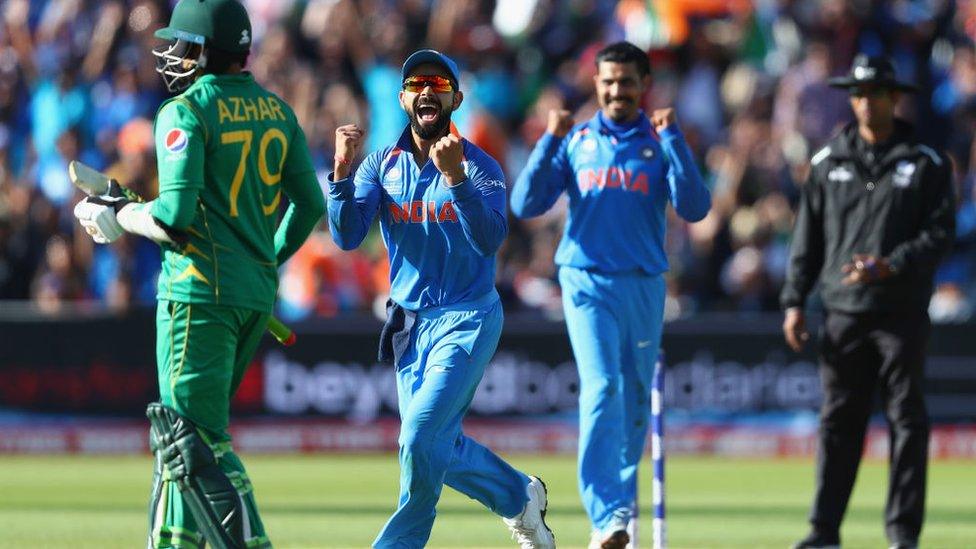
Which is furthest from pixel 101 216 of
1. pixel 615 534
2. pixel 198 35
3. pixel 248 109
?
pixel 615 534

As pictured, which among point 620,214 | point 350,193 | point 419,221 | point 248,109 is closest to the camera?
point 248,109

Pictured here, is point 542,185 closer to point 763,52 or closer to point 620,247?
point 620,247

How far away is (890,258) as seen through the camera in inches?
389

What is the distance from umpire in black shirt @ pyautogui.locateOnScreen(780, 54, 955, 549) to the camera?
32.5 ft

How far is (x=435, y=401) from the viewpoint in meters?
7.92

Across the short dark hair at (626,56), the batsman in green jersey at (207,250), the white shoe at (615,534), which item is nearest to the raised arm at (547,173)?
the short dark hair at (626,56)

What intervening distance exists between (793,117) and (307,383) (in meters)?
5.75

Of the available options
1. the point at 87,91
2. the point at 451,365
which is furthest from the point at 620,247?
the point at 87,91

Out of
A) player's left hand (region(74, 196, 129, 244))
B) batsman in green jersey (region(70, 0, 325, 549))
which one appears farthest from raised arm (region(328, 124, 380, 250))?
player's left hand (region(74, 196, 129, 244))

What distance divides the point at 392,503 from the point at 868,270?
5062mm

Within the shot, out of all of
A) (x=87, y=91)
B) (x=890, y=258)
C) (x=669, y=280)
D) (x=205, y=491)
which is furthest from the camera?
(x=87, y=91)

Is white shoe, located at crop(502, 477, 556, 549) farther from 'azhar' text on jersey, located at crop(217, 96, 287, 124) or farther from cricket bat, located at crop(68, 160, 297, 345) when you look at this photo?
cricket bat, located at crop(68, 160, 297, 345)

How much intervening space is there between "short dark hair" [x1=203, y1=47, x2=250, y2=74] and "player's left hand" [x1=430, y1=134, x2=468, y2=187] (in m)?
0.87

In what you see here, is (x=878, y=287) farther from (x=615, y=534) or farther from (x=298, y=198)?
(x=298, y=198)
